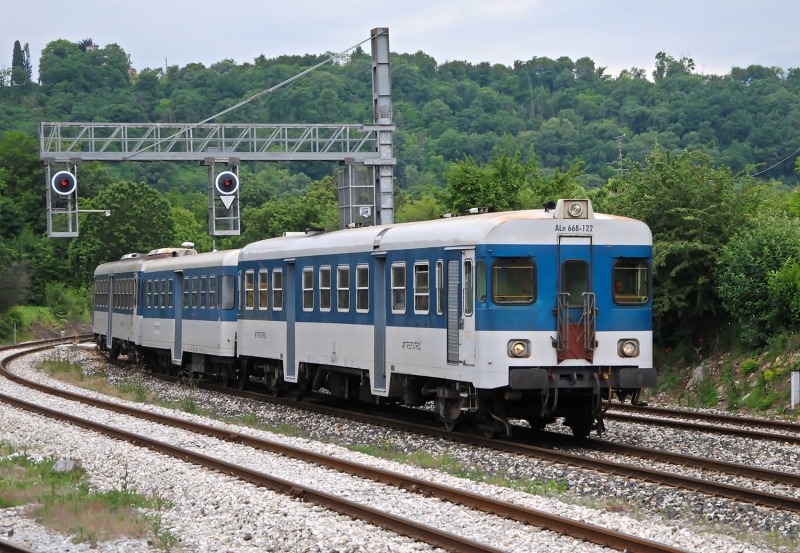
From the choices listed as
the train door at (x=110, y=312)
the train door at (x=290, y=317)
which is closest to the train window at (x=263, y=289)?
the train door at (x=290, y=317)

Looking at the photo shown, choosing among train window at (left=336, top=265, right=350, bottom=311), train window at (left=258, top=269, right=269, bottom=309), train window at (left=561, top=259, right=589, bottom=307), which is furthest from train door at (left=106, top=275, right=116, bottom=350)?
train window at (left=561, top=259, right=589, bottom=307)

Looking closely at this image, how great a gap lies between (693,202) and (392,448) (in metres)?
11.3

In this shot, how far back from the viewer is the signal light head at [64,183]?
110 ft

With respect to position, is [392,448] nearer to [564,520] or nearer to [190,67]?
[564,520]

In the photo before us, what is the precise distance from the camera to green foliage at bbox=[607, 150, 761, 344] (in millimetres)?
24625

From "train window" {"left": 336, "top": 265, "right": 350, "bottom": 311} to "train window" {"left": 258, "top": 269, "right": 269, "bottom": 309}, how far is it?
387 centimetres

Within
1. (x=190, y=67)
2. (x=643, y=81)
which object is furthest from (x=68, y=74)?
(x=643, y=81)

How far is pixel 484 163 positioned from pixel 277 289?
38.0 metres

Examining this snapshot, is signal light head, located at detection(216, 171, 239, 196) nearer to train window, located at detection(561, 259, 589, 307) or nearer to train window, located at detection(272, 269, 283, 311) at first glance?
train window, located at detection(272, 269, 283, 311)

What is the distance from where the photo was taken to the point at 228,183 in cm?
3347

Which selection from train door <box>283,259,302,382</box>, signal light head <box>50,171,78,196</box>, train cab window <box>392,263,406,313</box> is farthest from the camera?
signal light head <box>50,171,78,196</box>

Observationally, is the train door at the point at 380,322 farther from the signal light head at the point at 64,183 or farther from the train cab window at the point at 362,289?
the signal light head at the point at 64,183

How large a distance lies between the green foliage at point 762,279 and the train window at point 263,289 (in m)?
9.02

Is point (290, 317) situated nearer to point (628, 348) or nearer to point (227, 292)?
point (227, 292)
